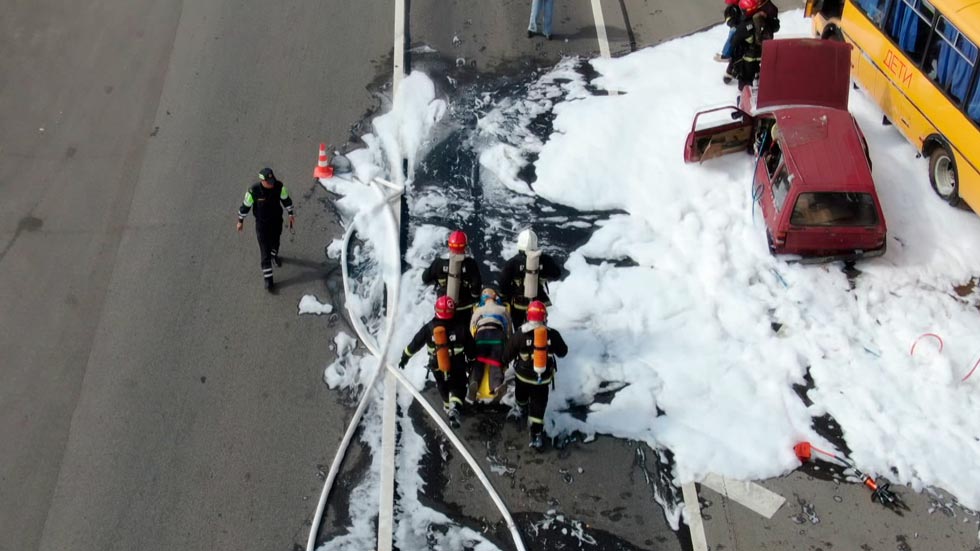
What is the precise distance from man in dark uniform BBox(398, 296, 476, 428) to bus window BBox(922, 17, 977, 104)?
264 inches

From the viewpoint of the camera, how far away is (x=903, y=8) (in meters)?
11.8

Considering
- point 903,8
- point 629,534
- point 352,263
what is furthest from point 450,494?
point 903,8

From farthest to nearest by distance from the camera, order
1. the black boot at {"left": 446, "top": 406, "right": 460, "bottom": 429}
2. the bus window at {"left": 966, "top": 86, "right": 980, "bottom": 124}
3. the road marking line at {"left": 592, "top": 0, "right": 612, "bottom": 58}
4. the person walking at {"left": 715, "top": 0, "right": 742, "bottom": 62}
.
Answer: the road marking line at {"left": 592, "top": 0, "right": 612, "bottom": 58} → the person walking at {"left": 715, "top": 0, "right": 742, "bottom": 62} → the bus window at {"left": 966, "top": 86, "right": 980, "bottom": 124} → the black boot at {"left": 446, "top": 406, "right": 460, "bottom": 429}

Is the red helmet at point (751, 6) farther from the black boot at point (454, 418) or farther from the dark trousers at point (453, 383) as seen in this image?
the black boot at point (454, 418)

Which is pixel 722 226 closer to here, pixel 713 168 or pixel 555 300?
pixel 713 168

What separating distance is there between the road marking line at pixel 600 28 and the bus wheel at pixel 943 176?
495cm

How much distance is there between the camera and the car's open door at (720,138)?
38.3 feet

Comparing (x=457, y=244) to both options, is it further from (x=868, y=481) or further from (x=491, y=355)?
(x=868, y=481)

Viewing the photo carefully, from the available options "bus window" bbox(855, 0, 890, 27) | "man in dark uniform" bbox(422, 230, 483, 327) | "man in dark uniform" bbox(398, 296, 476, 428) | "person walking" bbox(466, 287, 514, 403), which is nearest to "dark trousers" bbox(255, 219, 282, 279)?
"man in dark uniform" bbox(422, 230, 483, 327)

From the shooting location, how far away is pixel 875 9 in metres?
12.5

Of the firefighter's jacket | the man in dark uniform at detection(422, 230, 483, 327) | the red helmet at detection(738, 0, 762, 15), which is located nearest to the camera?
the firefighter's jacket

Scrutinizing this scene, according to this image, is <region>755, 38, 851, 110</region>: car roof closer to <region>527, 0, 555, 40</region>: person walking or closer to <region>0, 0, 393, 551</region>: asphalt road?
<region>527, 0, 555, 40</region>: person walking

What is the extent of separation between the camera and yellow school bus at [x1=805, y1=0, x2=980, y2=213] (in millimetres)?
10664

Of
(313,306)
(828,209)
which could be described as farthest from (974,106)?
(313,306)
